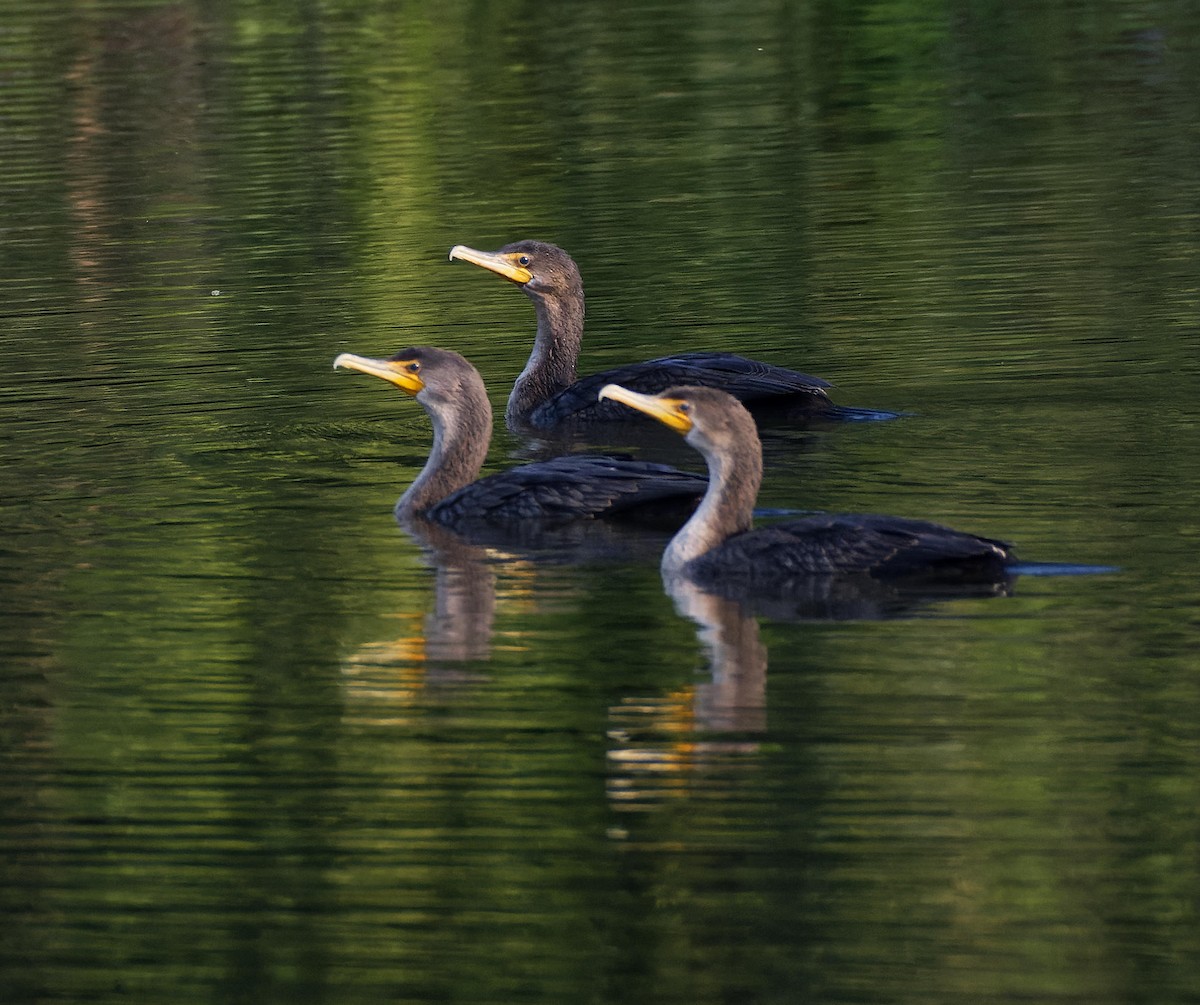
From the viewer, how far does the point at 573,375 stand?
602 inches

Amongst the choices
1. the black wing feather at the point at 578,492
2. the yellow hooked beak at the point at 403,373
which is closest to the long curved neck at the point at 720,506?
the black wing feather at the point at 578,492

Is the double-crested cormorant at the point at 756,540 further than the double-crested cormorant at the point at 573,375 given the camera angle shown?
No

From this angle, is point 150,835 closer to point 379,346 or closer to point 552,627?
point 552,627

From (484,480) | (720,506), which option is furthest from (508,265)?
(720,506)

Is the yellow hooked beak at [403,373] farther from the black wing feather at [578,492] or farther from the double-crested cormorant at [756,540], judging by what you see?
the double-crested cormorant at [756,540]

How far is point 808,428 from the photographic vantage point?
1339cm

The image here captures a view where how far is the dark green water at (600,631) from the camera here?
22.9ft

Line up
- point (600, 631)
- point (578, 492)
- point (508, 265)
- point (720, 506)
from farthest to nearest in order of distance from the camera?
point (508, 265)
point (578, 492)
point (720, 506)
point (600, 631)

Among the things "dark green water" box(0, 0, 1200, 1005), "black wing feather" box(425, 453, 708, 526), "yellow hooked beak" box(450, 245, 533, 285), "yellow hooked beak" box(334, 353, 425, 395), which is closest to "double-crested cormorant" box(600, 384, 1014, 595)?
"dark green water" box(0, 0, 1200, 1005)

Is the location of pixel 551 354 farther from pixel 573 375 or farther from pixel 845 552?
pixel 845 552

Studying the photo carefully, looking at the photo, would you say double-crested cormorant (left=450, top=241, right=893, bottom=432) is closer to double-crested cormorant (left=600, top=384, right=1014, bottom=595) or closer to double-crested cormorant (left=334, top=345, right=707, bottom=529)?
double-crested cormorant (left=334, top=345, right=707, bottom=529)

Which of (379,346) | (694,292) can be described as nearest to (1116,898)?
(379,346)

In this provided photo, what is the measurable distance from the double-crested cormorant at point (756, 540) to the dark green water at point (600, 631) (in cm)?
26

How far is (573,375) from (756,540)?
17.1 ft
